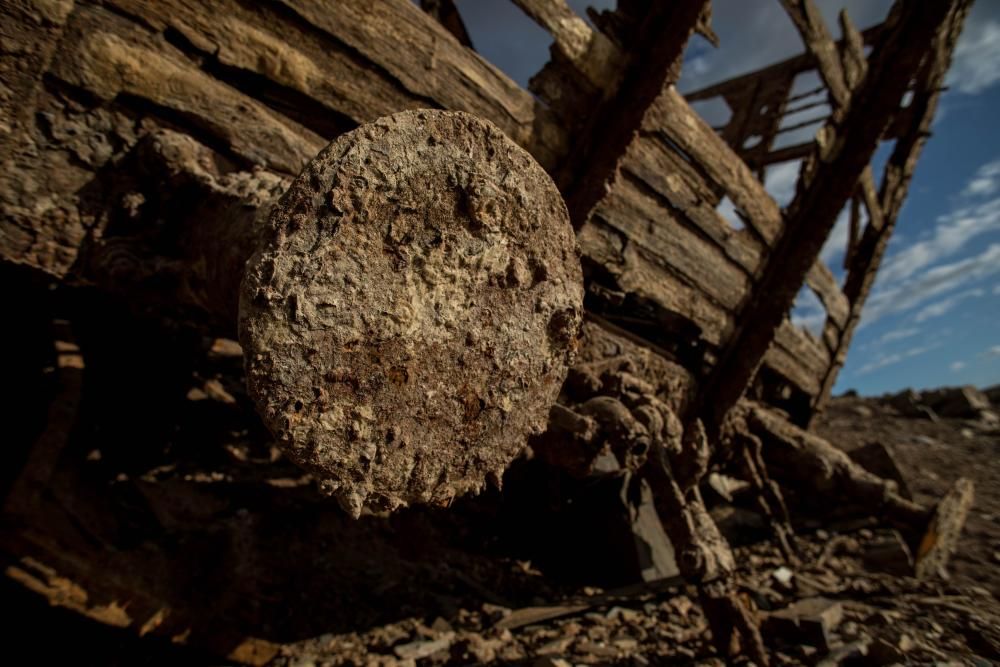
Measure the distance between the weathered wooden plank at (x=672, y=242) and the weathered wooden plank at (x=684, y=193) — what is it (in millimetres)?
53

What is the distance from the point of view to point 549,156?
2441 millimetres

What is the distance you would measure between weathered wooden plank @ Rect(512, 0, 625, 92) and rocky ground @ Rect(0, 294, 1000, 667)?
2373 millimetres

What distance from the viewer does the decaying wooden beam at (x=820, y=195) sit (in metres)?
3.27

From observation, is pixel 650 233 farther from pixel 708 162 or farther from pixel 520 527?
pixel 520 527

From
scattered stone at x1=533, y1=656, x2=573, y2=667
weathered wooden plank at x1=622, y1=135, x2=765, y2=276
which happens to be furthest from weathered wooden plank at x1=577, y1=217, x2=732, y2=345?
scattered stone at x1=533, y1=656, x2=573, y2=667

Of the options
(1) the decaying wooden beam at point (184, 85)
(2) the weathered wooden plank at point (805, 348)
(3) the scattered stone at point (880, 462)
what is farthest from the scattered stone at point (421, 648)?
(3) the scattered stone at point (880, 462)

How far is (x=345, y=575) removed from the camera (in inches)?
99.6

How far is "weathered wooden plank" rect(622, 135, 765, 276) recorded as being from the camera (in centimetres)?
266

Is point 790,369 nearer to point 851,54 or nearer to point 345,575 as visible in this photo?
point 851,54

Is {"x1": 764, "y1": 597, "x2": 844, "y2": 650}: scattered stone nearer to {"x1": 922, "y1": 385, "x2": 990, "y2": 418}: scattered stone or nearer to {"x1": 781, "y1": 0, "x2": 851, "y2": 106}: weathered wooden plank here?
{"x1": 781, "y1": 0, "x2": 851, "y2": 106}: weathered wooden plank

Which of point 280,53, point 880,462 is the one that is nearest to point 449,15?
point 280,53

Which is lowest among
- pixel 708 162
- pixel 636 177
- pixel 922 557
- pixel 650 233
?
pixel 922 557

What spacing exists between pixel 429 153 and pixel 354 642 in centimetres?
197

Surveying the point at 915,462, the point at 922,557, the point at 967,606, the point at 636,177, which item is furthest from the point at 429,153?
the point at 915,462
